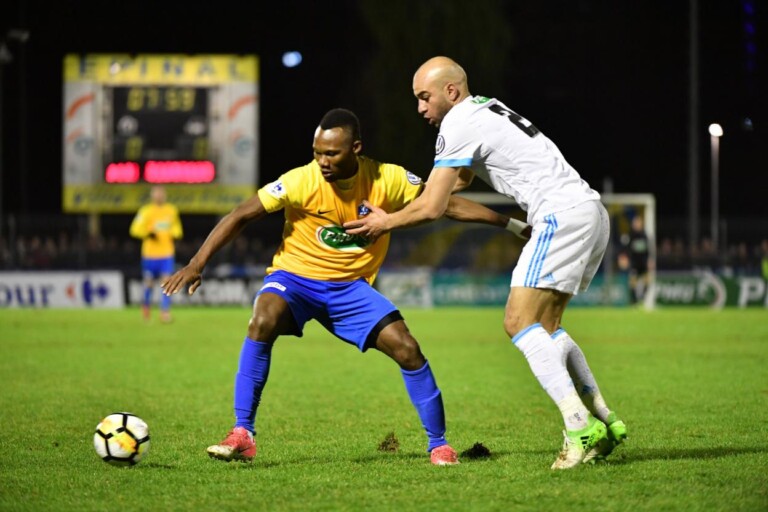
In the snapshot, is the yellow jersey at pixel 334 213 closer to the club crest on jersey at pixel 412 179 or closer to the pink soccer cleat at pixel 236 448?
the club crest on jersey at pixel 412 179

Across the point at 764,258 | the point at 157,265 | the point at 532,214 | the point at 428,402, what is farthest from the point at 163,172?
the point at 532,214

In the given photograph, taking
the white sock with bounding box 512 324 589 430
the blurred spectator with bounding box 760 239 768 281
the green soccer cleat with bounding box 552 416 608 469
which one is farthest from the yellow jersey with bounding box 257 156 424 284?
the blurred spectator with bounding box 760 239 768 281

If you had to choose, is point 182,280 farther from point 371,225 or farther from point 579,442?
point 579,442

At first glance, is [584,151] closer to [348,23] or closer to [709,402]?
[348,23]

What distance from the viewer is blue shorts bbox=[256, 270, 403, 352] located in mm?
7156

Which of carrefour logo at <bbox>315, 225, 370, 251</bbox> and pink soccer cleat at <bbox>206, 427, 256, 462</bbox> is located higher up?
carrefour logo at <bbox>315, 225, 370, 251</bbox>

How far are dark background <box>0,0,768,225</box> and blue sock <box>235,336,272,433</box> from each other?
3826 centimetres

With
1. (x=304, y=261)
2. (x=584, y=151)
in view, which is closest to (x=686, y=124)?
(x=584, y=151)

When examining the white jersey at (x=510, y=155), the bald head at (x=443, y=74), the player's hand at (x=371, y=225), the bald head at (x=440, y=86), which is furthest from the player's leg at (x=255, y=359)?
the bald head at (x=443, y=74)

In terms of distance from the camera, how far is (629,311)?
27.5m

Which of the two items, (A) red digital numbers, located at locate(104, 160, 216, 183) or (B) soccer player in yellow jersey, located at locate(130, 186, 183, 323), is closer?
(B) soccer player in yellow jersey, located at locate(130, 186, 183, 323)

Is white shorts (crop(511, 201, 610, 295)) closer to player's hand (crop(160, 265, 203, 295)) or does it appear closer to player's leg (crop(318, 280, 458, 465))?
player's leg (crop(318, 280, 458, 465))

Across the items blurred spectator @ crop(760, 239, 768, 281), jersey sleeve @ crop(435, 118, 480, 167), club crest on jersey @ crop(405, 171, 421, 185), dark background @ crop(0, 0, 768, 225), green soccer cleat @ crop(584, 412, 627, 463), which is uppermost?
dark background @ crop(0, 0, 768, 225)

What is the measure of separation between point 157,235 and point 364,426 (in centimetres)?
1404
